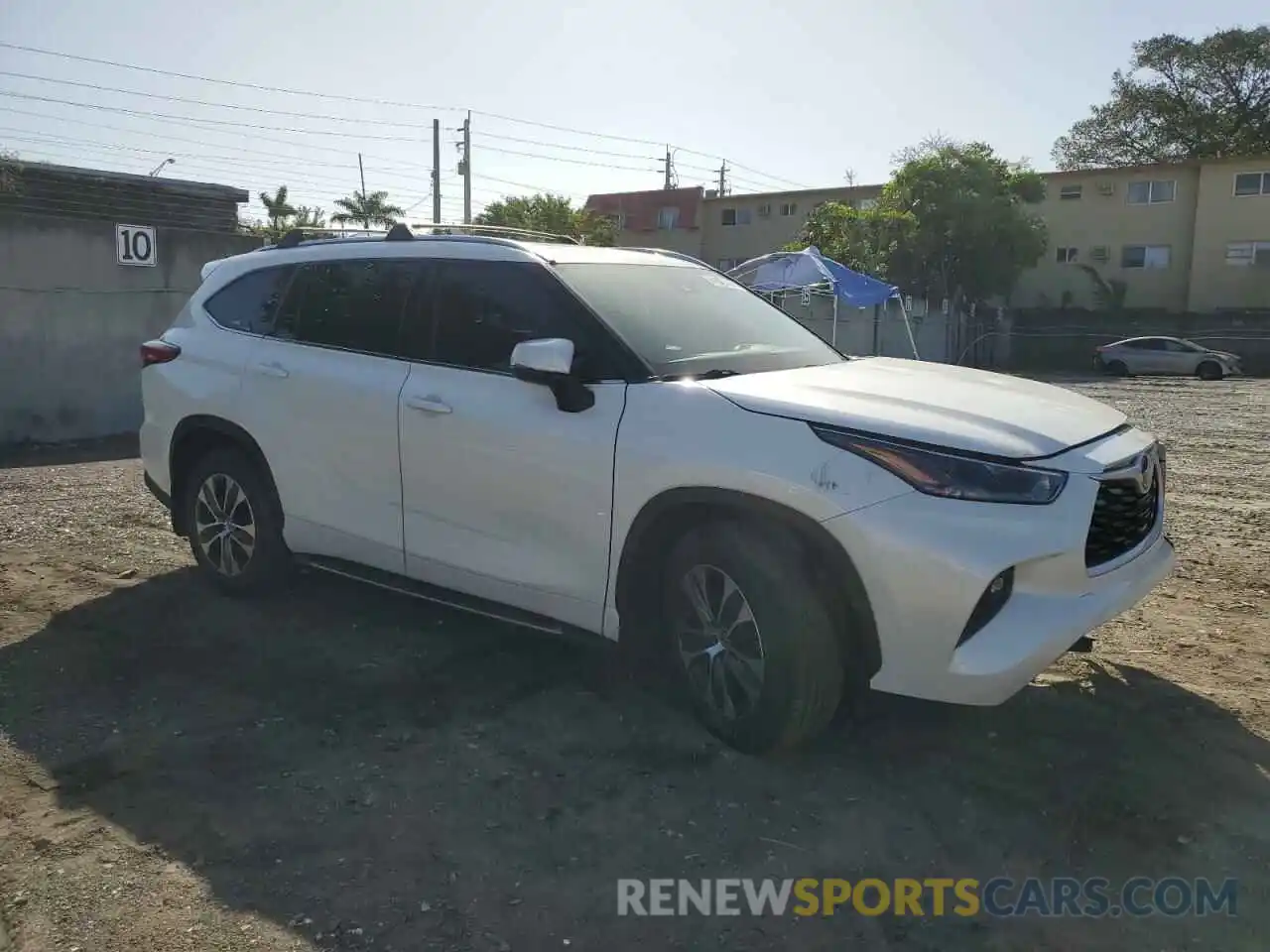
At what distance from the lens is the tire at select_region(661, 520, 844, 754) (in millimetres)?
3223

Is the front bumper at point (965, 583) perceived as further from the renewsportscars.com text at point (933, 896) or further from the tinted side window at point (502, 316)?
the tinted side window at point (502, 316)

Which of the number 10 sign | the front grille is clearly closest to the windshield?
the front grille

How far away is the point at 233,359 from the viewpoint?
16.8ft

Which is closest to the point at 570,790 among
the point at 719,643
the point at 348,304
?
the point at 719,643

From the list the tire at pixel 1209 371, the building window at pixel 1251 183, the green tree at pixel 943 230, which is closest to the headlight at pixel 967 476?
the tire at pixel 1209 371

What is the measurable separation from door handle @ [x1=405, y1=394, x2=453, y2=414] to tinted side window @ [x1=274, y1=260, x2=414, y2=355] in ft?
1.21

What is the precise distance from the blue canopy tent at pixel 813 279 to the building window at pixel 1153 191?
21.6m

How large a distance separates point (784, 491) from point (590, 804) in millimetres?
1166

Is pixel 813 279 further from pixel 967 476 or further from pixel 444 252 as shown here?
pixel 967 476

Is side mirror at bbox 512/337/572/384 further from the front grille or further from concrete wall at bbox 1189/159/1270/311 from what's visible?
concrete wall at bbox 1189/159/1270/311

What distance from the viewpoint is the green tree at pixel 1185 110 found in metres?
45.4

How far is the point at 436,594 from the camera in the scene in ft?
14.0

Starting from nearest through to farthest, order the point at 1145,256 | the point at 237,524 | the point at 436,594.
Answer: the point at 436,594
the point at 237,524
the point at 1145,256

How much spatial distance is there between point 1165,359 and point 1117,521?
28.2 m
